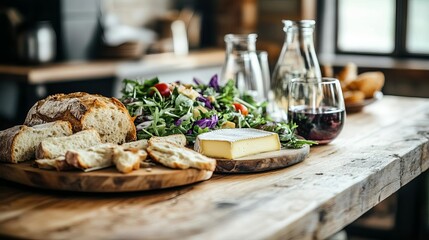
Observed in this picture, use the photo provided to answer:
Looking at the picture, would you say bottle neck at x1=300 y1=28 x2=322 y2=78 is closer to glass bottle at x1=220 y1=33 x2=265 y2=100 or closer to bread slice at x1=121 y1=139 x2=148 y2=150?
glass bottle at x1=220 y1=33 x2=265 y2=100

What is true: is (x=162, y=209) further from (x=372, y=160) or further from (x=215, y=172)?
(x=372, y=160)

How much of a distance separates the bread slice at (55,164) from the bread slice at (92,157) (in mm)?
19

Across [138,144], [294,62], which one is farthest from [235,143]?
[294,62]

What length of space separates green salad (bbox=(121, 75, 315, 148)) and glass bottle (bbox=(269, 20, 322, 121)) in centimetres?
18

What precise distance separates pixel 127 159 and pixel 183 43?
12.1ft

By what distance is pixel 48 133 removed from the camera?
179 cm

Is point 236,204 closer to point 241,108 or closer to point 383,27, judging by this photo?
point 241,108

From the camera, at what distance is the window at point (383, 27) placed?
498cm

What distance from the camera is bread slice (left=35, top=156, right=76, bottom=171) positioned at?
1624 mm

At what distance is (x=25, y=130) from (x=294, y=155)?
66 centimetres

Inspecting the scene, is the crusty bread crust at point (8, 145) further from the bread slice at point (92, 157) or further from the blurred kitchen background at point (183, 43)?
the blurred kitchen background at point (183, 43)

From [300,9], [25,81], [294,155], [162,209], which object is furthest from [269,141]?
[300,9]

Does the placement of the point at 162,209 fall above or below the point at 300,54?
below

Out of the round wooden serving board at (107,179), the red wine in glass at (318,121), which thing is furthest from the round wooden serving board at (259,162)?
the red wine in glass at (318,121)
